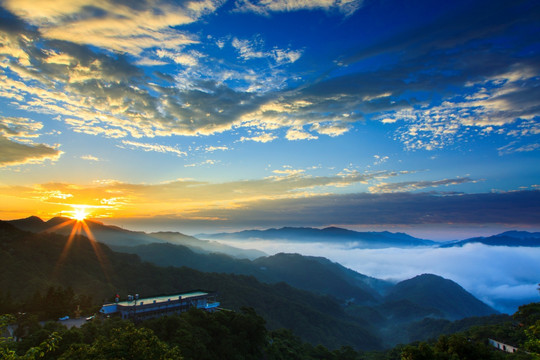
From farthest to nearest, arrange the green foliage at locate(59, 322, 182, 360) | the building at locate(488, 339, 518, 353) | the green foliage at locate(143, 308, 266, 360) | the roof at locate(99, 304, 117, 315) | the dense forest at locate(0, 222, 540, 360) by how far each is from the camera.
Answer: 1. the building at locate(488, 339, 518, 353)
2. the roof at locate(99, 304, 117, 315)
3. the green foliage at locate(143, 308, 266, 360)
4. the dense forest at locate(0, 222, 540, 360)
5. the green foliage at locate(59, 322, 182, 360)

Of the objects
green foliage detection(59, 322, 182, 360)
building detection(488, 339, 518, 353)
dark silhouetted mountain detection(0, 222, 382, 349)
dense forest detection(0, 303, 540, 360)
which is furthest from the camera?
dark silhouetted mountain detection(0, 222, 382, 349)

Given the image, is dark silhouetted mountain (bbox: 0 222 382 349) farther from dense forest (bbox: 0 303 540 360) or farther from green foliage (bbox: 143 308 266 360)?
green foliage (bbox: 143 308 266 360)

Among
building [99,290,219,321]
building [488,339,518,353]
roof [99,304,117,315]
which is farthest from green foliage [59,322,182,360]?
building [488,339,518,353]

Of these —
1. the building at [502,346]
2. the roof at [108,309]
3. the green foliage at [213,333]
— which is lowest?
the building at [502,346]

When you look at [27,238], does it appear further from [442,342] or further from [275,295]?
[442,342]

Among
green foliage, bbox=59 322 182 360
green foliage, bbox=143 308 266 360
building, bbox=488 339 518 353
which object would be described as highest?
green foliage, bbox=59 322 182 360

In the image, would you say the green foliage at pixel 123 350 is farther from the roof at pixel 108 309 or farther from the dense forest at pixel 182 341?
the roof at pixel 108 309

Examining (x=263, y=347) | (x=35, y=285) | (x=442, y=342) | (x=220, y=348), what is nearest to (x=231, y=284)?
(x=35, y=285)

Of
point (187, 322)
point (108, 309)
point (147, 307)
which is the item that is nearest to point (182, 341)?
point (187, 322)

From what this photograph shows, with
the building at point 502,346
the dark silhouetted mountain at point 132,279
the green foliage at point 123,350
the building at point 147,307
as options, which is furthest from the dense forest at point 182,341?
the dark silhouetted mountain at point 132,279

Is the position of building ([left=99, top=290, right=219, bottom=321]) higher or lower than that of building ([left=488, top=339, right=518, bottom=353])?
higher

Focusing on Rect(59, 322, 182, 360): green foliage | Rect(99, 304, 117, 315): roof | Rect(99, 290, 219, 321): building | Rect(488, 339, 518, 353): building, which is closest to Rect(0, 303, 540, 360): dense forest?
Rect(59, 322, 182, 360): green foliage

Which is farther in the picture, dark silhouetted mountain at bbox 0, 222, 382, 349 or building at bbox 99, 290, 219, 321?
dark silhouetted mountain at bbox 0, 222, 382, 349
